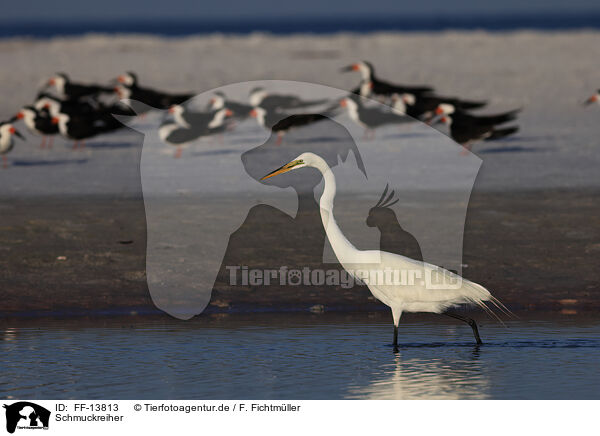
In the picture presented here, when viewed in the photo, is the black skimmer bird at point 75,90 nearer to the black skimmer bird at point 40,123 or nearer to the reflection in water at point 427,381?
the black skimmer bird at point 40,123

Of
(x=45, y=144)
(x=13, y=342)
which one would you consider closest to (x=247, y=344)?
(x=13, y=342)

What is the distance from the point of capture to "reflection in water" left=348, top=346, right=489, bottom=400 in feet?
23.7

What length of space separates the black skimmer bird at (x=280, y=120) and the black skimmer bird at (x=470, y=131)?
2850 millimetres

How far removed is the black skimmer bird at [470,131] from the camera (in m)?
19.2

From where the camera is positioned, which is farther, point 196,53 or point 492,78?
point 196,53

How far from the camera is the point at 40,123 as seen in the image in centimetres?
2059

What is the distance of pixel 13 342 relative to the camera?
8.74 metres

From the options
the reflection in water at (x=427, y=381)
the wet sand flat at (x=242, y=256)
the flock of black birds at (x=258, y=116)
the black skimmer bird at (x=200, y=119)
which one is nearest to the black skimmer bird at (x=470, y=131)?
the flock of black birds at (x=258, y=116)

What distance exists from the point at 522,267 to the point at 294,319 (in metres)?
2.89

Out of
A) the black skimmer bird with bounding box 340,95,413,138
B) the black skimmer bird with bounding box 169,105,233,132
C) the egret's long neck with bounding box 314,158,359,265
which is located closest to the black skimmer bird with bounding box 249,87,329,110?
the black skimmer bird with bounding box 340,95,413,138

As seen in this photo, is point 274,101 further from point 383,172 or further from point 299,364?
point 299,364

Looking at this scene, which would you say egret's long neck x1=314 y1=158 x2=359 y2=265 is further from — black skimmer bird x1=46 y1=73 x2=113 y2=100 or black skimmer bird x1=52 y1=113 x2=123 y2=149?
black skimmer bird x1=46 y1=73 x2=113 y2=100

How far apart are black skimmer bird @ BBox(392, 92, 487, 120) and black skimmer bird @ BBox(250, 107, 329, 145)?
178 centimetres
